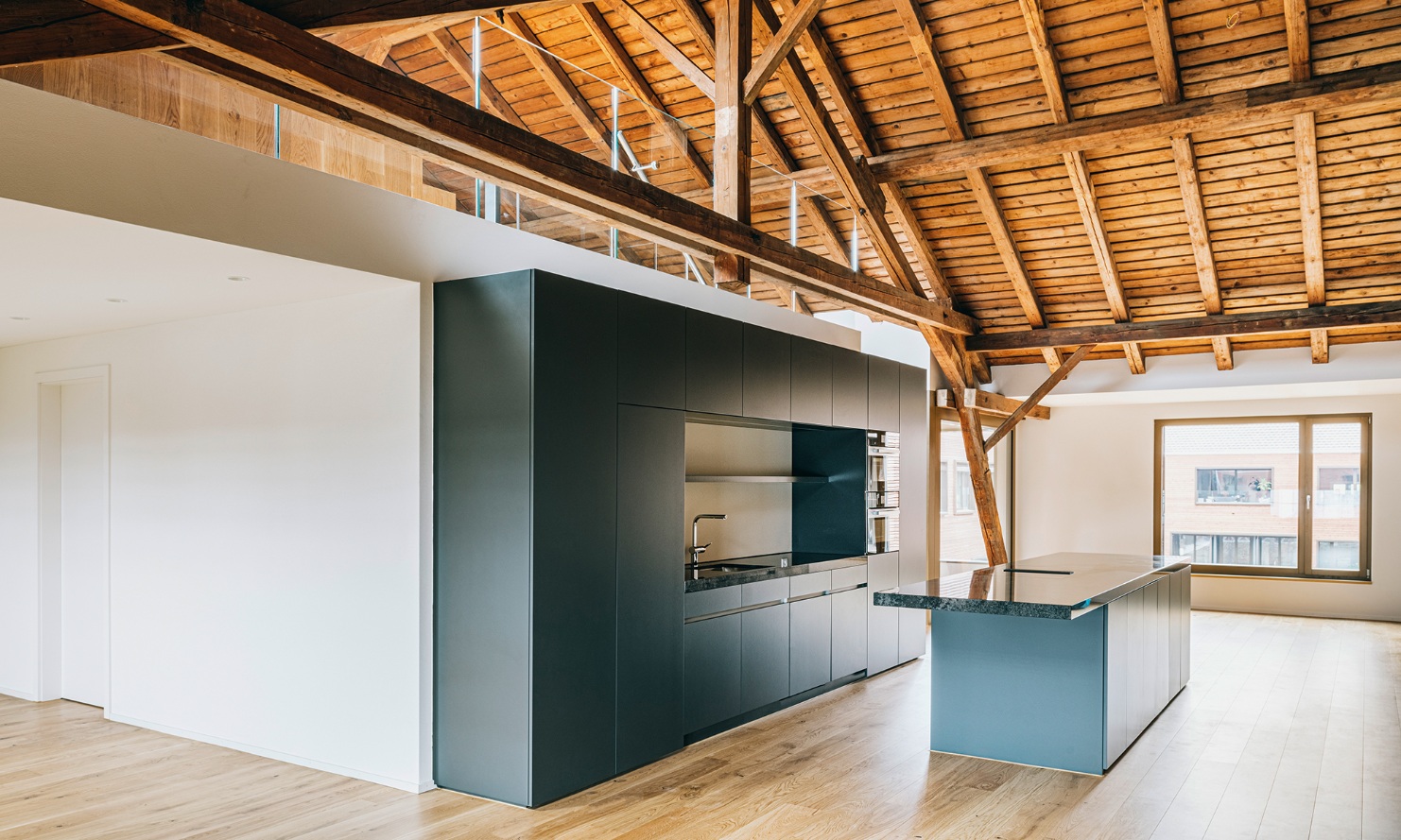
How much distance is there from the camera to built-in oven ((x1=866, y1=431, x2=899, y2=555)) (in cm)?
670

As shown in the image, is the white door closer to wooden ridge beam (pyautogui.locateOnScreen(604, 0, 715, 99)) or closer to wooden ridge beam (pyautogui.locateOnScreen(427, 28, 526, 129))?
wooden ridge beam (pyautogui.locateOnScreen(427, 28, 526, 129))

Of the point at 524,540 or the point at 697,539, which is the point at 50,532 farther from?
the point at 697,539

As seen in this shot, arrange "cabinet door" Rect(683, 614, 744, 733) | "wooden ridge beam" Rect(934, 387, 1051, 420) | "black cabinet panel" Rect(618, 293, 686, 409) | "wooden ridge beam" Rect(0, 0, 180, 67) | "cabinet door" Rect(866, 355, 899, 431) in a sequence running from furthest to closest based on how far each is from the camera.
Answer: "wooden ridge beam" Rect(934, 387, 1051, 420) → "cabinet door" Rect(866, 355, 899, 431) → "cabinet door" Rect(683, 614, 744, 733) → "black cabinet panel" Rect(618, 293, 686, 409) → "wooden ridge beam" Rect(0, 0, 180, 67)

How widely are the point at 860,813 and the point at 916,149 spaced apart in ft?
16.1

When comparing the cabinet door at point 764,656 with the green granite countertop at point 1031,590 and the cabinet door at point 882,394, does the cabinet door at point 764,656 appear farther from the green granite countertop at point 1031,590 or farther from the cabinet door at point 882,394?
the cabinet door at point 882,394

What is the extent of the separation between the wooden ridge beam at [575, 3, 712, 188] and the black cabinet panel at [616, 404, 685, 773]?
66.3 inches

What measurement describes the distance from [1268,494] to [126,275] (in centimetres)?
1035

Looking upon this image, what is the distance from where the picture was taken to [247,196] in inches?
142

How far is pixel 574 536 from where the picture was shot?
426 centimetres

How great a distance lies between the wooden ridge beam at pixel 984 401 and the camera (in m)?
9.42

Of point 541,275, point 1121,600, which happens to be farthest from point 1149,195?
point 541,275

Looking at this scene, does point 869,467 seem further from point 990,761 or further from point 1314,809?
point 1314,809

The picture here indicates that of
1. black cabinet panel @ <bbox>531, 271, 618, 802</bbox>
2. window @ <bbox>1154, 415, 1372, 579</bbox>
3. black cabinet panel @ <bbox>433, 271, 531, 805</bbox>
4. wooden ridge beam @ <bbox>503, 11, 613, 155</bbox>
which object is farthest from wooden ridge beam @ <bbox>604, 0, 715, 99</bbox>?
window @ <bbox>1154, 415, 1372, 579</bbox>

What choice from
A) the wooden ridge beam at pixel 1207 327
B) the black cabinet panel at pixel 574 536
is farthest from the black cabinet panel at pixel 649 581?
the wooden ridge beam at pixel 1207 327
